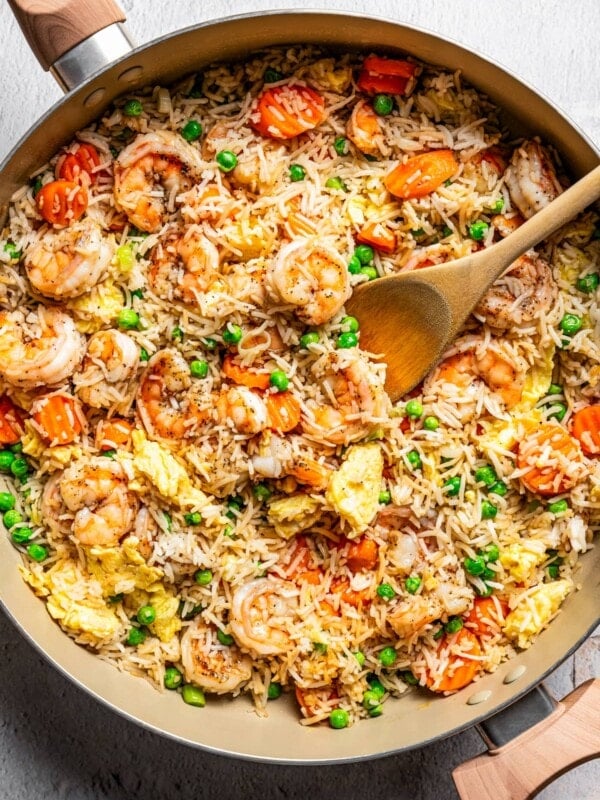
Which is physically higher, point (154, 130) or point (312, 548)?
point (154, 130)

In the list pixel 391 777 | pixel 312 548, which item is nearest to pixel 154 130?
pixel 312 548

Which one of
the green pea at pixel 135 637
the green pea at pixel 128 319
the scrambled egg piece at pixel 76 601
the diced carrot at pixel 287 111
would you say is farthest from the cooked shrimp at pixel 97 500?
the diced carrot at pixel 287 111

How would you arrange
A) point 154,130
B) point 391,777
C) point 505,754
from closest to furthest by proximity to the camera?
point 505,754, point 154,130, point 391,777

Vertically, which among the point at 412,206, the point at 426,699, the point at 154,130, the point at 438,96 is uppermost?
the point at 154,130

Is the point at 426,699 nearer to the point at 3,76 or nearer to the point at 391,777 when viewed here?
the point at 391,777

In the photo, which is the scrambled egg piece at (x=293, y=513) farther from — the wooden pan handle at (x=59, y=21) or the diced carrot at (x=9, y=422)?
the wooden pan handle at (x=59, y=21)

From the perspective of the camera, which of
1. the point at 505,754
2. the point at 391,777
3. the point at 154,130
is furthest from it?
the point at 391,777

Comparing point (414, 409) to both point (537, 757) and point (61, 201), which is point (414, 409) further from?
point (61, 201)
